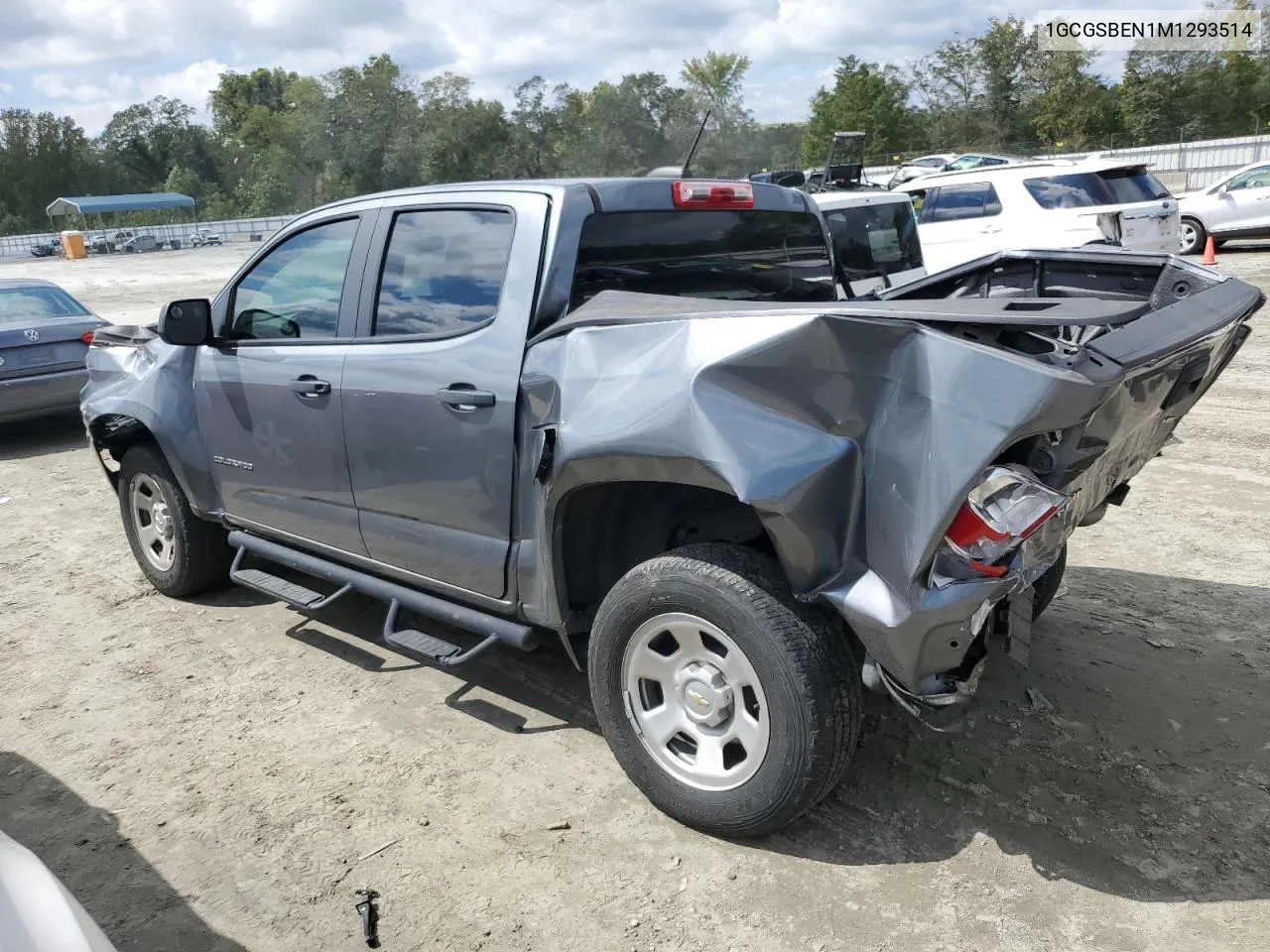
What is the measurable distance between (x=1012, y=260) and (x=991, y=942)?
8.69ft

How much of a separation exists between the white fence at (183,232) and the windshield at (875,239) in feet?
173

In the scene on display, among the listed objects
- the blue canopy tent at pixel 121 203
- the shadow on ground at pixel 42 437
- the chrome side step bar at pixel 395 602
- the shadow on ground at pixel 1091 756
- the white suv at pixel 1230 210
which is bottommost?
the shadow on ground at pixel 1091 756

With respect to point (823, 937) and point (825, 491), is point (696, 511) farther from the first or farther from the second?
point (823, 937)

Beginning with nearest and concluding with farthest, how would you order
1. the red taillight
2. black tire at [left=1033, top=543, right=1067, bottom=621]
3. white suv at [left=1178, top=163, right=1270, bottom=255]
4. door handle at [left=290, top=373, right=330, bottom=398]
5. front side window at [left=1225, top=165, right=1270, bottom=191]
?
the red taillight → door handle at [left=290, top=373, right=330, bottom=398] → black tire at [left=1033, top=543, right=1067, bottom=621] → white suv at [left=1178, top=163, right=1270, bottom=255] → front side window at [left=1225, top=165, right=1270, bottom=191]

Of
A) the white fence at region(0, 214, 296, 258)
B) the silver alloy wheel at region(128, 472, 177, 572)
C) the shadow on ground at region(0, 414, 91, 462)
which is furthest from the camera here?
the white fence at region(0, 214, 296, 258)

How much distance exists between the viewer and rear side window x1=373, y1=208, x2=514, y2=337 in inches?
139

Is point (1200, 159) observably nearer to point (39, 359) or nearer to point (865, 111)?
point (865, 111)

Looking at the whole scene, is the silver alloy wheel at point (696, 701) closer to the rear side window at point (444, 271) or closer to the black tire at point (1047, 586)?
the rear side window at point (444, 271)

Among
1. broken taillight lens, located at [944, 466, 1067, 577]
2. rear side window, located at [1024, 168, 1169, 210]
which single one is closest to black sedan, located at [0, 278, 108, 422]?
broken taillight lens, located at [944, 466, 1067, 577]

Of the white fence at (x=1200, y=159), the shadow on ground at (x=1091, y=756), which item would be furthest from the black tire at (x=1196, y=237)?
the white fence at (x=1200, y=159)

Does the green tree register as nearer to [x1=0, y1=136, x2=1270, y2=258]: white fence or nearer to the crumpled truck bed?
[x1=0, y1=136, x2=1270, y2=258]: white fence

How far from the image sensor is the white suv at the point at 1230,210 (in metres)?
16.9

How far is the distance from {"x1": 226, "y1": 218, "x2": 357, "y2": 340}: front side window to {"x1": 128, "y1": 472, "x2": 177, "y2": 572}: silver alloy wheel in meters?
1.12

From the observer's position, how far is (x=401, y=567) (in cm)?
396
